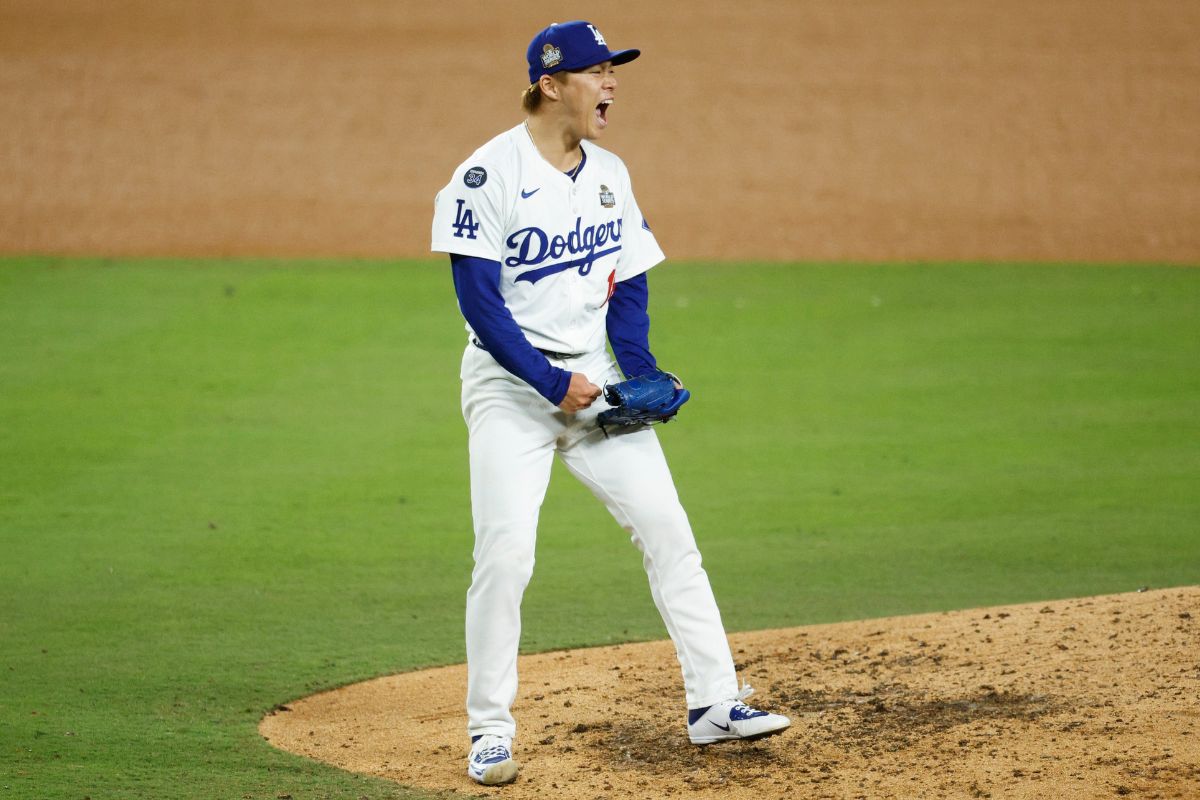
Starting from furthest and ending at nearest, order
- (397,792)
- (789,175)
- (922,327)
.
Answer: (789,175), (922,327), (397,792)

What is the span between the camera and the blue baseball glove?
4000 millimetres

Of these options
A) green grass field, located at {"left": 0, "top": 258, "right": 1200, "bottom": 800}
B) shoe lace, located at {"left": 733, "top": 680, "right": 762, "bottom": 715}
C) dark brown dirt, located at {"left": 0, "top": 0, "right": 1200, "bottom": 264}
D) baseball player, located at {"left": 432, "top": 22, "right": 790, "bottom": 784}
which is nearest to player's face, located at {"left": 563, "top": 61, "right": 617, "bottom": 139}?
baseball player, located at {"left": 432, "top": 22, "right": 790, "bottom": 784}

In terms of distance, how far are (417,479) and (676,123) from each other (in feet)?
29.2

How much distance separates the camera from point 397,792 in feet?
12.8

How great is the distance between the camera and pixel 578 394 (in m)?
3.92

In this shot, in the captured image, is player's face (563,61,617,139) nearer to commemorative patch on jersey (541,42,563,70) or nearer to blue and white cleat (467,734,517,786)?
commemorative patch on jersey (541,42,563,70)

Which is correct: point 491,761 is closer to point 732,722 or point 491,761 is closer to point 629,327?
point 732,722

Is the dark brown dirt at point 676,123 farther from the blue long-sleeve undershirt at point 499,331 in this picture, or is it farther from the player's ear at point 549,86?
the blue long-sleeve undershirt at point 499,331

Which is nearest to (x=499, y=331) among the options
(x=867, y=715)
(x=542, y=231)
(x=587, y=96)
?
(x=542, y=231)

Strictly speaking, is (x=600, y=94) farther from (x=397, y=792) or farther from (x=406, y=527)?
(x=406, y=527)

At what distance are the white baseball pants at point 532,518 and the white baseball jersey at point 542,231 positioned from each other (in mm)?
140

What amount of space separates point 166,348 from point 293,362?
1.09 m

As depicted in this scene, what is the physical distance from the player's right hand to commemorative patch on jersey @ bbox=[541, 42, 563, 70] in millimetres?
832

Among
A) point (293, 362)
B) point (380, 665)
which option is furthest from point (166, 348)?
point (380, 665)
